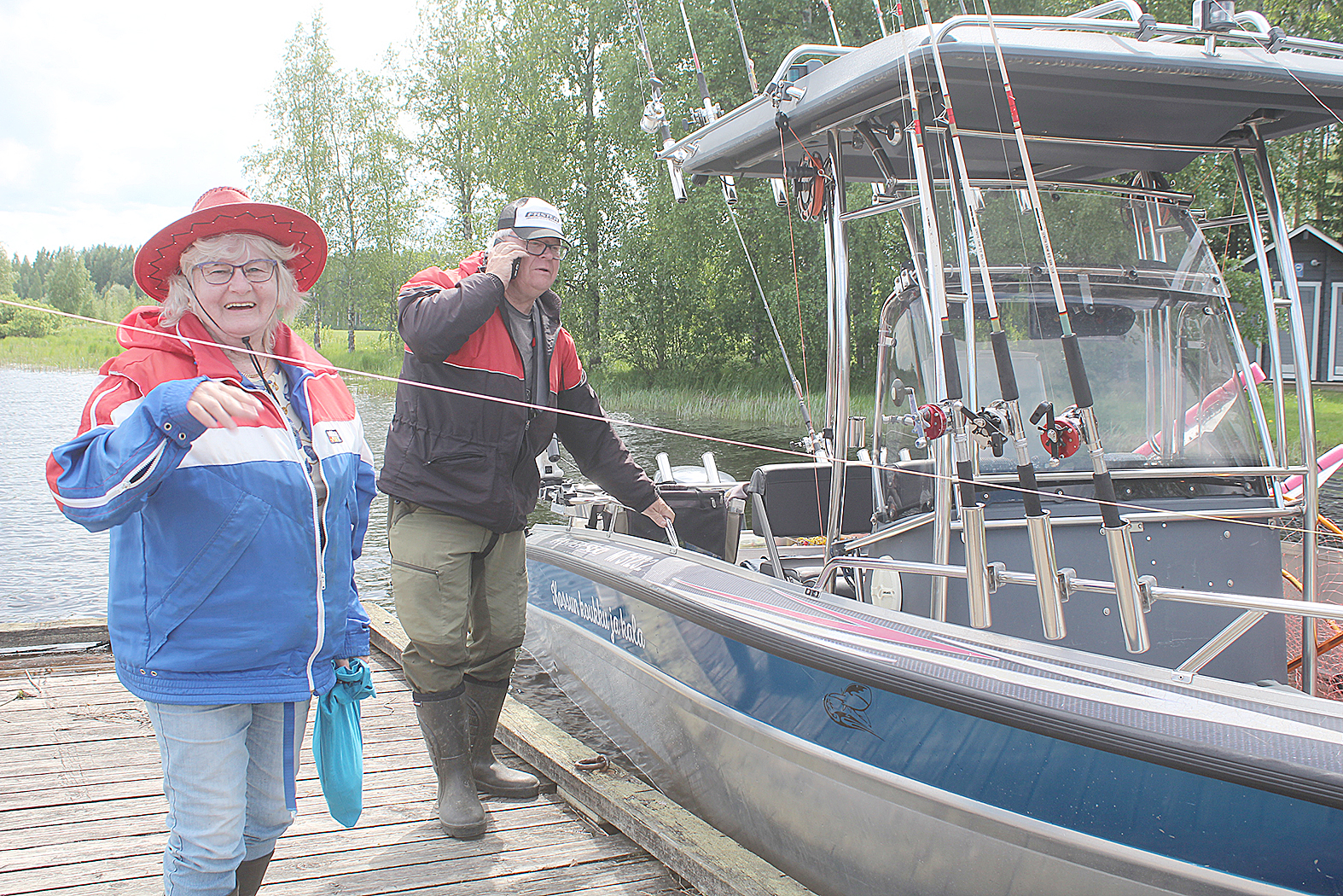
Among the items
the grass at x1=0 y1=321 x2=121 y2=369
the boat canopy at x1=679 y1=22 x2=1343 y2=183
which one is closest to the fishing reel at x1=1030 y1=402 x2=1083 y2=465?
the boat canopy at x1=679 y1=22 x2=1343 y2=183

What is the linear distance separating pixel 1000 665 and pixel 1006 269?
1570 millimetres

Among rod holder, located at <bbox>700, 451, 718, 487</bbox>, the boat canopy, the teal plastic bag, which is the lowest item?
the teal plastic bag

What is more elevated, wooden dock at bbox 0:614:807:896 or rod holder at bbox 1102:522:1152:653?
rod holder at bbox 1102:522:1152:653

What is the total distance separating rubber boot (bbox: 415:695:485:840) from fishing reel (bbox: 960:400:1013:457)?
1834mm

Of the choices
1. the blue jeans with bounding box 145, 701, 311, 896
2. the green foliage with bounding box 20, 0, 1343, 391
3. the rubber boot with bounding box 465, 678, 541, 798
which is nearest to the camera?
the blue jeans with bounding box 145, 701, 311, 896

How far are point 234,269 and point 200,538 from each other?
56cm

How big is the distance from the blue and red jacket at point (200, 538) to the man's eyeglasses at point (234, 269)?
0.31 feet

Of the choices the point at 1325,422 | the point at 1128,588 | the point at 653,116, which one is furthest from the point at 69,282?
the point at 1128,588

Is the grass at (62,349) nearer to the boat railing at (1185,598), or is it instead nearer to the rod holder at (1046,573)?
the boat railing at (1185,598)

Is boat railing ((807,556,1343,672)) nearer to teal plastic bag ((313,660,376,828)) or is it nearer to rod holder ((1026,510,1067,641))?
rod holder ((1026,510,1067,641))

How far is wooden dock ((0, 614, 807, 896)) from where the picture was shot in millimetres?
2801

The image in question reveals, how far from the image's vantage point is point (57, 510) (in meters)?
9.59

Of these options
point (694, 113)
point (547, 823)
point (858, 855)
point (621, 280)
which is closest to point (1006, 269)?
point (858, 855)

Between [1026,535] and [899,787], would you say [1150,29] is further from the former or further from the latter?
[899,787]
